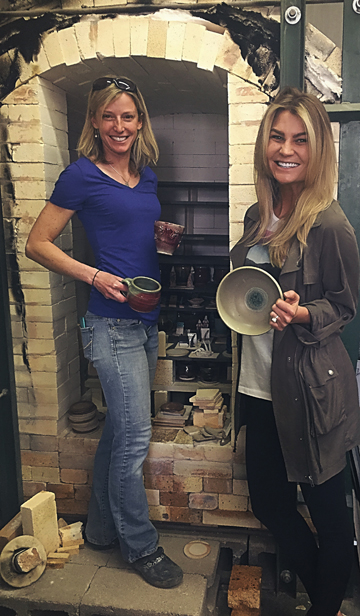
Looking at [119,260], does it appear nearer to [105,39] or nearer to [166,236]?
[166,236]

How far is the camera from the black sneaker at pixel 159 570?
2.25 meters

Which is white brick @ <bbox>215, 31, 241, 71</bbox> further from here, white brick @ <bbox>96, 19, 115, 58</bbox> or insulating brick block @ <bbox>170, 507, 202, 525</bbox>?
insulating brick block @ <bbox>170, 507, 202, 525</bbox>

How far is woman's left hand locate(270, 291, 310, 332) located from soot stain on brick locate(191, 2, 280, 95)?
108cm

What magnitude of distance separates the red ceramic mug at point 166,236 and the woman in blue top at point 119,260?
0.17 feet

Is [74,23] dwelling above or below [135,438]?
above

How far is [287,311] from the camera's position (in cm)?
172

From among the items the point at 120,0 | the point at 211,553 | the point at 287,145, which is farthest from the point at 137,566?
the point at 120,0

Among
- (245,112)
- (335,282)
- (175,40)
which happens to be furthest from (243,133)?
(335,282)

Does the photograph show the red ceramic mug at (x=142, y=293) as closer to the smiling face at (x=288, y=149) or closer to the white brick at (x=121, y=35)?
the smiling face at (x=288, y=149)

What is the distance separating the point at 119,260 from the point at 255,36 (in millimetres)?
1151

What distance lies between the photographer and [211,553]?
255 cm

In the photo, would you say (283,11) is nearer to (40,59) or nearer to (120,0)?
(120,0)

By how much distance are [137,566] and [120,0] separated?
252 centimetres

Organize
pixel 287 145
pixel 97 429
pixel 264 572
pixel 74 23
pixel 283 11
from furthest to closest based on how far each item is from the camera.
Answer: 1. pixel 97 429
2. pixel 264 572
3. pixel 74 23
4. pixel 283 11
5. pixel 287 145
